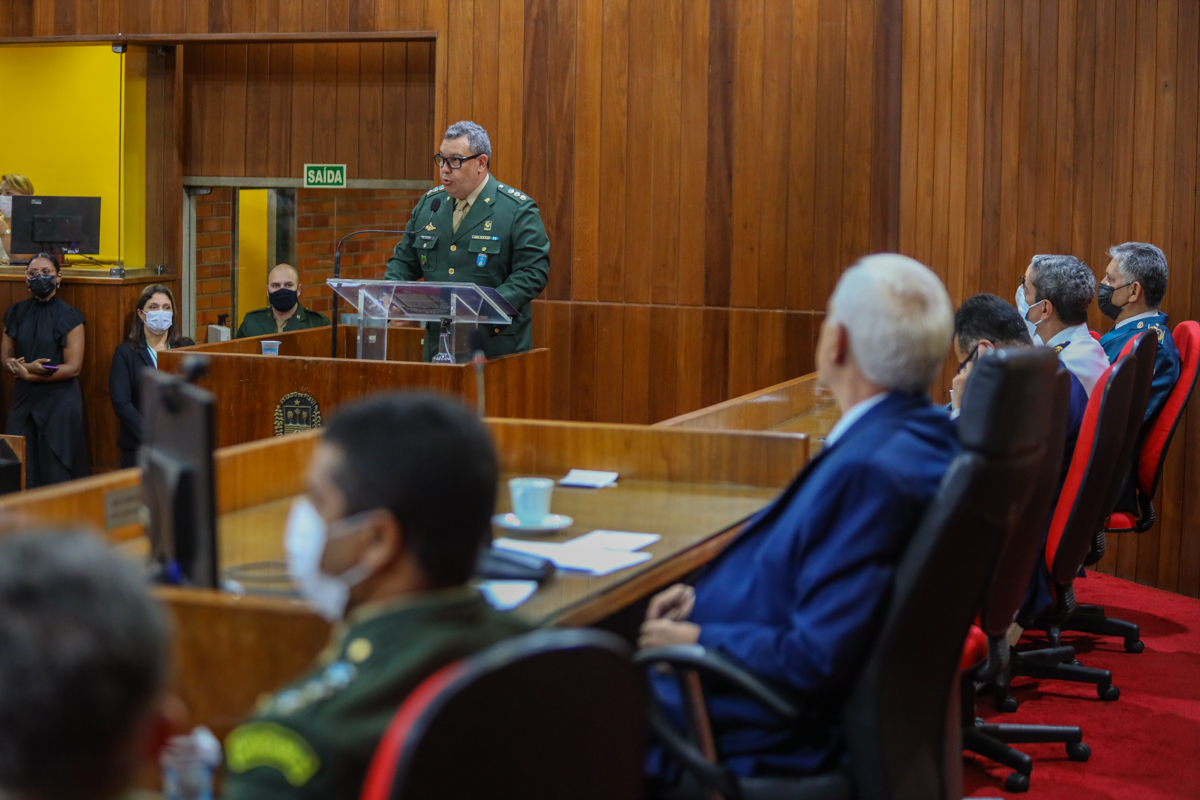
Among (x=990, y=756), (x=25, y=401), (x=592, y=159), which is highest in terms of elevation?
(x=592, y=159)

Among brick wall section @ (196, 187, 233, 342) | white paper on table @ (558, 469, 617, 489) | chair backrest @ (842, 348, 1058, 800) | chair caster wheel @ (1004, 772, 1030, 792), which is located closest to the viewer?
chair backrest @ (842, 348, 1058, 800)

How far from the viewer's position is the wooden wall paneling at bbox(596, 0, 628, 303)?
659cm

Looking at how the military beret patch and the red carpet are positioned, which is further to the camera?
the red carpet

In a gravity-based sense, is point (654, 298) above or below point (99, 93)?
below

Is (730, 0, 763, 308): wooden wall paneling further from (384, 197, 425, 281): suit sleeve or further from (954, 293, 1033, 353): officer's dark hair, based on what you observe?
(954, 293, 1033, 353): officer's dark hair

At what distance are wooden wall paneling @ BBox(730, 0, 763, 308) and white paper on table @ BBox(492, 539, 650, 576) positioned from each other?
174 inches

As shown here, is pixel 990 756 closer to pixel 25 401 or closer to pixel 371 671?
pixel 371 671

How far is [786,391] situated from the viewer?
4098 millimetres

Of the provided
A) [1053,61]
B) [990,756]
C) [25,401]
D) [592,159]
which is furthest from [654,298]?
[990,756]

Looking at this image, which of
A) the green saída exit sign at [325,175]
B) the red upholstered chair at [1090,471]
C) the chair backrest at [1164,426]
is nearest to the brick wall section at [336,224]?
the green saída exit sign at [325,175]

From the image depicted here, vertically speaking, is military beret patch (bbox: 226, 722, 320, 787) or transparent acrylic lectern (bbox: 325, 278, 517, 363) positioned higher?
transparent acrylic lectern (bbox: 325, 278, 517, 363)

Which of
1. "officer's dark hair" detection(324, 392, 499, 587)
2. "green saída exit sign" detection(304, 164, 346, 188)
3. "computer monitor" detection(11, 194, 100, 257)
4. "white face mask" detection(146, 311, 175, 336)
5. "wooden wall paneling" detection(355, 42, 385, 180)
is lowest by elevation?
"officer's dark hair" detection(324, 392, 499, 587)

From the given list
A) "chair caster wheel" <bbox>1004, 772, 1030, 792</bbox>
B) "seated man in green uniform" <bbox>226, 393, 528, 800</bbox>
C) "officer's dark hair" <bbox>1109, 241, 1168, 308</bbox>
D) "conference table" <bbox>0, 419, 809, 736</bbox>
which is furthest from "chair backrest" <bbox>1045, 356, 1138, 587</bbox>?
"seated man in green uniform" <bbox>226, 393, 528, 800</bbox>

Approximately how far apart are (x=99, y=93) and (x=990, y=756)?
20.0 feet
